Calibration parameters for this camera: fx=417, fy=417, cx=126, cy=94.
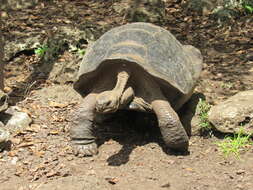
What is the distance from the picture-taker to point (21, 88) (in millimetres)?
7000

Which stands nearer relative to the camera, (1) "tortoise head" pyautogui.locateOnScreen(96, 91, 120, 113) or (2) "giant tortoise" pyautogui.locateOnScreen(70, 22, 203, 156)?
(1) "tortoise head" pyautogui.locateOnScreen(96, 91, 120, 113)

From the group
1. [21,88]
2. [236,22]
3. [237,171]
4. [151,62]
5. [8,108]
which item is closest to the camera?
[237,171]

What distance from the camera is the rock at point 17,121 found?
5.60 m

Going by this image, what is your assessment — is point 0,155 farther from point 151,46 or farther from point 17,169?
point 151,46

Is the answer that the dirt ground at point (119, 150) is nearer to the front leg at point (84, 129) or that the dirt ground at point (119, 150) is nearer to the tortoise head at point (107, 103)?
the front leg at point (84, 129)

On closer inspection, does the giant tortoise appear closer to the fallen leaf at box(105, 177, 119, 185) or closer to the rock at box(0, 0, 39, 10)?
the fallen leaf at box(105, 177, 119, 185)

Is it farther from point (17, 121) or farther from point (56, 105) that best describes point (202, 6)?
point (17, 121)

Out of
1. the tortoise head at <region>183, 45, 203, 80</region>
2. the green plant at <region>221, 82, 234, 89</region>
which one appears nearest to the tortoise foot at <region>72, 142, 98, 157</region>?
the tortoise head at <region>183, 45, 203, 80</region>

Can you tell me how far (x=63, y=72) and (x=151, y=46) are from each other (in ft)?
8.12

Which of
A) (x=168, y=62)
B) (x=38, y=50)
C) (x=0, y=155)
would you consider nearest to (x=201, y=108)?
(x=168, y=62)

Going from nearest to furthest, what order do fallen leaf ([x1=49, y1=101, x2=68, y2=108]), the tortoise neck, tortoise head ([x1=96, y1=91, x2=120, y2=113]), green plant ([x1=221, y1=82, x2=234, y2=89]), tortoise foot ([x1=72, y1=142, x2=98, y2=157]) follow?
tortoise head ([x1=96, y1=91, x2=120, y2=113]) → the tortoise neck → tortoise foot ([x1=72, y1=142, x2=98, y2=157]) → fallen leaf ([x1=49, y1=101, x2=68, y2=108]) → green plant ([x1=221, y1=82, x2=234, y2=89])

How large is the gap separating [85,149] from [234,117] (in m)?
1.90

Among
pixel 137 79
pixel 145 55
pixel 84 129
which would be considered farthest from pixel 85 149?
pixel 145 55

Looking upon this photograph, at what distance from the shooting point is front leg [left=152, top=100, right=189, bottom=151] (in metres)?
4.99
